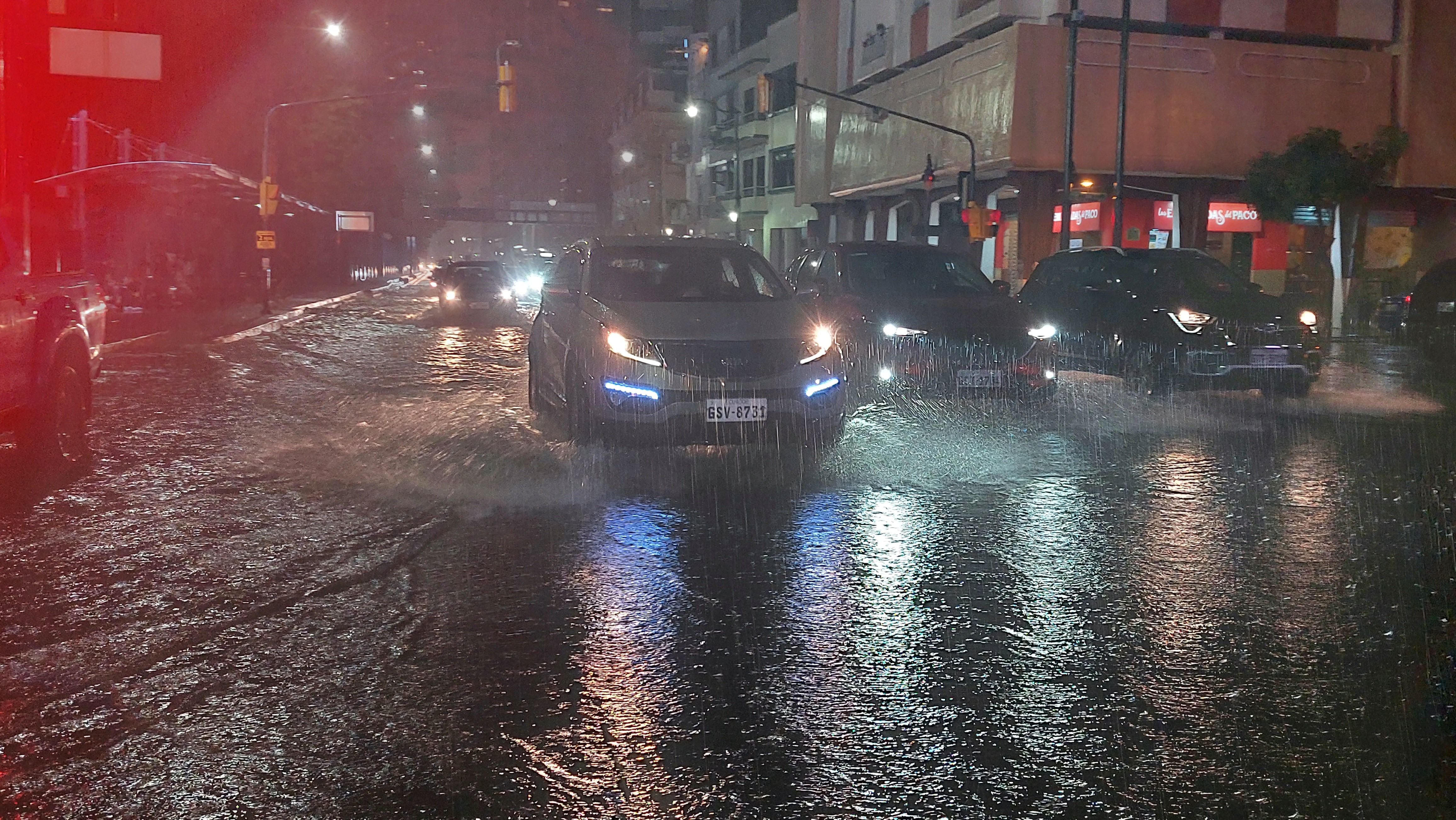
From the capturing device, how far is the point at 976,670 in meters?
5.20

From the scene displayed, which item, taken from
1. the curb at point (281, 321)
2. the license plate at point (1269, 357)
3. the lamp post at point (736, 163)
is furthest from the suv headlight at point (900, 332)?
→ the lamp post at point (736, 163)

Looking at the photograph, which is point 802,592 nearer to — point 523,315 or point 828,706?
point 828,706

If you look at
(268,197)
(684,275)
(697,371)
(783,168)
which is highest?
(783,168)

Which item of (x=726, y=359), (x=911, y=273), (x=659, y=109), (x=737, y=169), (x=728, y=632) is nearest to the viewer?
(x=728, y=632)

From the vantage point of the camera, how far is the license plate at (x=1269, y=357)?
1491cm

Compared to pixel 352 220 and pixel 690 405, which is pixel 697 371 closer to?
pixel 690 405

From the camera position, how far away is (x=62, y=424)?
393 inches

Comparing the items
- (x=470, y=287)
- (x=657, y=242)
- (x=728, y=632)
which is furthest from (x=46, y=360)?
(x=470, y=287)

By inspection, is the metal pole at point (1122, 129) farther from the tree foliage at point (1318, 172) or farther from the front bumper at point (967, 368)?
the front bumper at point (967, 368)

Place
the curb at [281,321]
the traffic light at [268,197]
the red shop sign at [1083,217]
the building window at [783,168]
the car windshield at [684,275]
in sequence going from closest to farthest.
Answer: the car windshield at [684,275] → the curb at [281,321] → the red shop sign at [1083,217] → the traffic light at [268,197] → the building window at [783,168]

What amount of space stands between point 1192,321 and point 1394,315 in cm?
1265

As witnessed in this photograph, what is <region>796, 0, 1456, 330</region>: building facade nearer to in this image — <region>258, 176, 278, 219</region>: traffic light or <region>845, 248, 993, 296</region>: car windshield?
<region>258, 176, 278, 219</region>: traffic light

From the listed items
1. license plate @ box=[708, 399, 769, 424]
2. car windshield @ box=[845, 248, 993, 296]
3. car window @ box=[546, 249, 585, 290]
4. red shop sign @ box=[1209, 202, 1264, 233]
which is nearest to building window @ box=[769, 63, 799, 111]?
red shop sign @ box=[1209, 202, 1264, 233]

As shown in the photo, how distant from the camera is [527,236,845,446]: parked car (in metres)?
9.99
